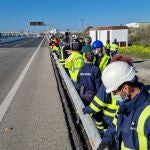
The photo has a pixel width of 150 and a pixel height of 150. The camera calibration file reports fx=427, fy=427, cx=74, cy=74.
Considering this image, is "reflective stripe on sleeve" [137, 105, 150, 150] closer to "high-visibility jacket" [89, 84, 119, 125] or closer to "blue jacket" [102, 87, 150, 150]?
"blue jacket" [102, 87, 150, 150]

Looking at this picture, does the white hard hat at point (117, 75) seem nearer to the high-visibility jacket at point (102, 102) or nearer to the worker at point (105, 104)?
the worker at point (105, 104)

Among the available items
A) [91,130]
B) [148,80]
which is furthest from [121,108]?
[148,80]

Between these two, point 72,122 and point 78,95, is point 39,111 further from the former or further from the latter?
point 78,95

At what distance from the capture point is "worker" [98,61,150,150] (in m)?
3.17

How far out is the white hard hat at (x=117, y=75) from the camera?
3529mm

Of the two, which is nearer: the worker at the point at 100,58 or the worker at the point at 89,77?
the worker at the point at 89,77

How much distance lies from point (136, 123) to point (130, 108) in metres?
0.13

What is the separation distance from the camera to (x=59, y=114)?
9.59m

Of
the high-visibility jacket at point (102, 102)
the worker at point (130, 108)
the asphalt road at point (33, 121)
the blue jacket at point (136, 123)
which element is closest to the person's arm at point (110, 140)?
the worker at point (130, 108)

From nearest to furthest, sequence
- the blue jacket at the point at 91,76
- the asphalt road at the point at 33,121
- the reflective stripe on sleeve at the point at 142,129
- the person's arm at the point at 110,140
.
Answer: the reflective stripe on sleeve at the point at 142,129 → the person's arm at the point at 110,140 → the asphalt road at the point at 33,121 → the blue jacket at the point at 91,76

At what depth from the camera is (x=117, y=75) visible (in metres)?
3.60

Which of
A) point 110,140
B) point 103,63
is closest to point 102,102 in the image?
point 110,140

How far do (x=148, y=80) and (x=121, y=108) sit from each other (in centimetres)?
1467

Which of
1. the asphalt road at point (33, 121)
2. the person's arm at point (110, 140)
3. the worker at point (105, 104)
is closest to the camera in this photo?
the person's arm at point (110, 140)
